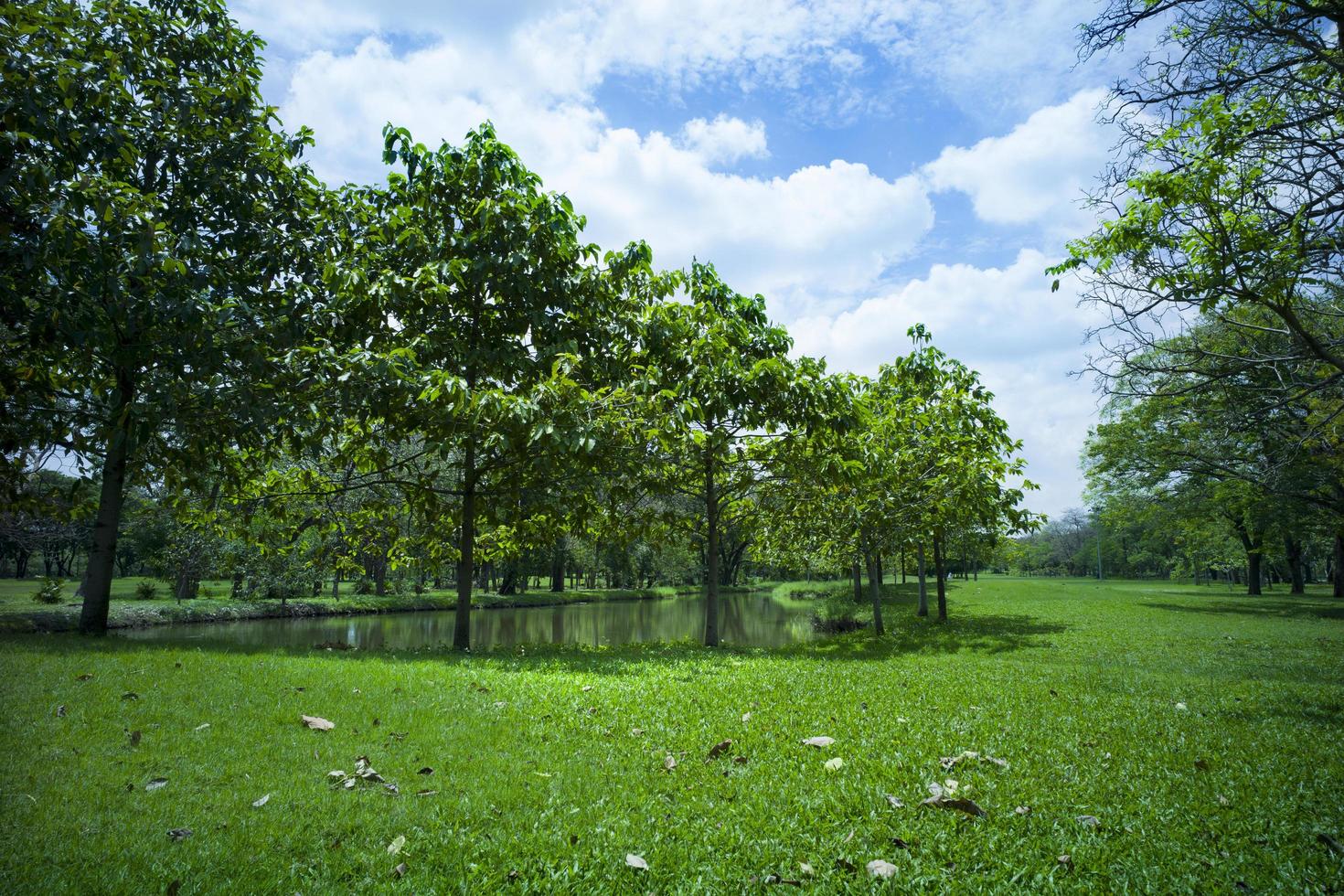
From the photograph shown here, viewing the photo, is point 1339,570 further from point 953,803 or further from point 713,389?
point 953,803

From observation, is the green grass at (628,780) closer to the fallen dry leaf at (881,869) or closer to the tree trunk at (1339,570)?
the fallen dry leaf at (881,869)

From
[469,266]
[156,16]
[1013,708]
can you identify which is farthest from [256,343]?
[1013,708]

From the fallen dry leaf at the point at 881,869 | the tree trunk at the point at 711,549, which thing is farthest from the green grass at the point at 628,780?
the tree trunk at the point at 711,549

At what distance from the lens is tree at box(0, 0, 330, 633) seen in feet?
17.5

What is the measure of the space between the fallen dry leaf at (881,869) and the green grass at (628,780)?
7 cm

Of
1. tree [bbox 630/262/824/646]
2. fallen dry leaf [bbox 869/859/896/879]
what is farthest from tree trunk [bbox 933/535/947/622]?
fallen dry leaf [bbox 869/859/896/879]

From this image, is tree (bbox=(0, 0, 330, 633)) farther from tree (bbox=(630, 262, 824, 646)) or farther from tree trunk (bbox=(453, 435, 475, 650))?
tree (bbox=(630, 262, 824, 646))

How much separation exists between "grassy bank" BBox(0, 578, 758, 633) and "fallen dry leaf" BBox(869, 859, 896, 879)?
1454cm

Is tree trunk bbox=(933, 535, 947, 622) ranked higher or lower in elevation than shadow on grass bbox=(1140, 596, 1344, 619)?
higher

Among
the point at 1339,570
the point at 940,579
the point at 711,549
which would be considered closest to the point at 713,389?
the point at 711,549

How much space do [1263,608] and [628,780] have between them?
3028 centimetres

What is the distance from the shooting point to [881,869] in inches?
140

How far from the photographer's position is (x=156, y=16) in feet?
34.9

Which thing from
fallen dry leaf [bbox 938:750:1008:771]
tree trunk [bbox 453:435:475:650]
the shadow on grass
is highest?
tree trunk [bbox 453:435:475:650]
